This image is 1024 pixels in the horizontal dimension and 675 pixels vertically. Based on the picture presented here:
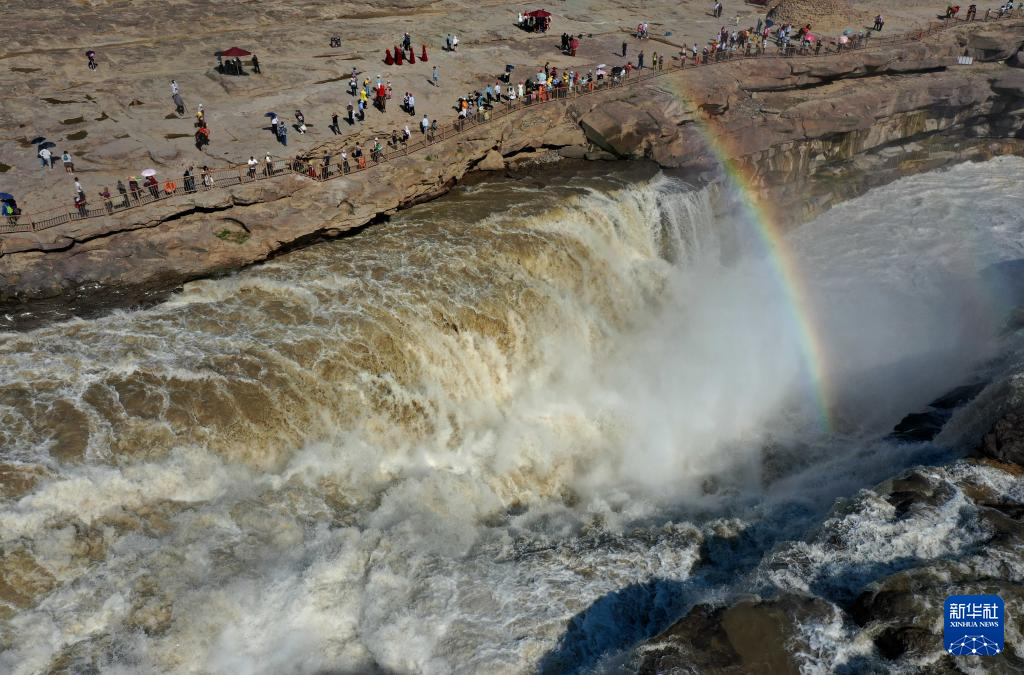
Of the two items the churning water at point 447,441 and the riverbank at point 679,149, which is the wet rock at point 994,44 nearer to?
the riverbank at point 679,149

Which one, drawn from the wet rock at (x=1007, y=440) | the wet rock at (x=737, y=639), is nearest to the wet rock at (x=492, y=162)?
the wet rock at (x=1007, y=440)

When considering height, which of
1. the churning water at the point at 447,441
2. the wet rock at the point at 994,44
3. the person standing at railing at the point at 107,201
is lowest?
the churning water at the point at 447,441

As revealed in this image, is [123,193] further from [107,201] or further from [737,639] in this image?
[737,639]

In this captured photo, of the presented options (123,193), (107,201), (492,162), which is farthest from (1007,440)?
(107,201)

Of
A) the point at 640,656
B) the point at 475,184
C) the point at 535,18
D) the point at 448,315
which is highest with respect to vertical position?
the point at 535,18

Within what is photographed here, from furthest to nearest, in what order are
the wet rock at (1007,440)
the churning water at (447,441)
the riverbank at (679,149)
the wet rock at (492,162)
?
the wet rock at (492,162) < the riverbank at (679,149) < the wet rock at (1007,440) < the churning water at (447,441)

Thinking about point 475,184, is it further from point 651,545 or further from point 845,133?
point 845,133

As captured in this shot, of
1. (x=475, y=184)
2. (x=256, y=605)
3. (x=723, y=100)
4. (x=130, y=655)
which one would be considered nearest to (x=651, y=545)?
(x=256, y=605)
